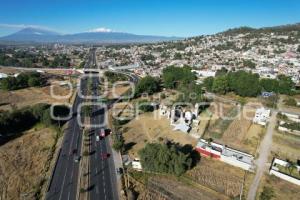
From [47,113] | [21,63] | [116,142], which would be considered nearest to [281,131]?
[116,142]

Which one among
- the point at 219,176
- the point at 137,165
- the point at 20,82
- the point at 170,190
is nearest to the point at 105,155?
the point at 137,165

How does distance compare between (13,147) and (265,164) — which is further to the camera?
(13,147)

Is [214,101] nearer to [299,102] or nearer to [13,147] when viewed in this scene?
[299,102]

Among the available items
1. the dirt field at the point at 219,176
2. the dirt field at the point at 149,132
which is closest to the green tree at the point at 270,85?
the dirt field at the point at 149,132

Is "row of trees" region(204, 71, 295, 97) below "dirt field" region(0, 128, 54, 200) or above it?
above

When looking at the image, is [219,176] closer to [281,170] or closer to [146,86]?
[281,170]

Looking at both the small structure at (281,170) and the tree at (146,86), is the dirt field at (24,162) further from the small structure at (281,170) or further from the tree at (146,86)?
the small structure at (281,170)

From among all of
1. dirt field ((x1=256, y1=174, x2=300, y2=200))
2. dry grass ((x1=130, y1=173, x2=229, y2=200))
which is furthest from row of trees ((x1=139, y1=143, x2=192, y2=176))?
dirt field ((x1=256, y1=174, x2=300, y2=200))

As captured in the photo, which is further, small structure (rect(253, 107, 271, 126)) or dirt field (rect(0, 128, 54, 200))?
small structure (rect(253, 107, 271, 126))

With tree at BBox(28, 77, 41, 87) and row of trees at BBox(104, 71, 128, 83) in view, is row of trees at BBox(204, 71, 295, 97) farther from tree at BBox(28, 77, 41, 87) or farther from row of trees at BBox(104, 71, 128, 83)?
tree at BBox(28, 77, 41, 87)
